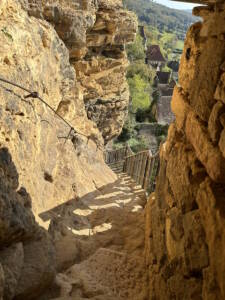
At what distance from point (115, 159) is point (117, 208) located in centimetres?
640

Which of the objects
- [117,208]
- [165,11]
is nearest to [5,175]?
[117,208]

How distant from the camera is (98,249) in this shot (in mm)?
3719

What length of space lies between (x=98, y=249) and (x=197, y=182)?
2.00m

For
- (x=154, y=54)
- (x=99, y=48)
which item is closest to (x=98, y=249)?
(x=99, y=48)

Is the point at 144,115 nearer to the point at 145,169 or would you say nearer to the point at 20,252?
the point at 145,169

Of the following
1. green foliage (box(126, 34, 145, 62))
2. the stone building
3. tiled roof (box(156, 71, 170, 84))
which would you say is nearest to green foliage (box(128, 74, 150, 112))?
green foliage (box(126, 34, 145, 62))

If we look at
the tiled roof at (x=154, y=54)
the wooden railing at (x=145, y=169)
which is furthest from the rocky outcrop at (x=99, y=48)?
the tiled roof at (x=154, y=54)

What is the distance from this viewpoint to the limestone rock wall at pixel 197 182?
184 centimetres

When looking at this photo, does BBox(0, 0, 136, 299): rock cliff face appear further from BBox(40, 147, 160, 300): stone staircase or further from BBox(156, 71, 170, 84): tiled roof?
BBox(156, 71, 170, 84): tiled roof

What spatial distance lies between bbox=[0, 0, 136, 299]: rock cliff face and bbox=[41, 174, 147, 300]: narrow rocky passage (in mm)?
223

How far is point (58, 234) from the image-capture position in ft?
12.3

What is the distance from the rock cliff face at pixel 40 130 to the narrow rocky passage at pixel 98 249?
0.73ft

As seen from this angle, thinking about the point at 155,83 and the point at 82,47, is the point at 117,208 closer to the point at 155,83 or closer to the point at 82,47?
the point at 82,47

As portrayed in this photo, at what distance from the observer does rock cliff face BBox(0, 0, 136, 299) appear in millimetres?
2593
